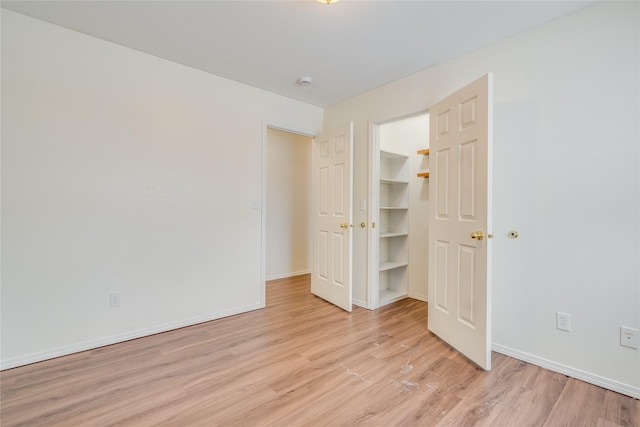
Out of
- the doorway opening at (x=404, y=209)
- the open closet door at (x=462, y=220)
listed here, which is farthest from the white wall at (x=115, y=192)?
the open closet door at (x=462, y=220)

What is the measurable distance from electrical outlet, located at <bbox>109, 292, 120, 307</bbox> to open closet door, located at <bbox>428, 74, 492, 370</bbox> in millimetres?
2679

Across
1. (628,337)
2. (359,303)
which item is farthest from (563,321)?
(359,303)

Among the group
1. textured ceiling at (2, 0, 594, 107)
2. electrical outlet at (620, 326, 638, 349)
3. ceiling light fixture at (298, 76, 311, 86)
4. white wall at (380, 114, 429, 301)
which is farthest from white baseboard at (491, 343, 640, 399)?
ceiling light fixture at (298, 76, 311, 86)

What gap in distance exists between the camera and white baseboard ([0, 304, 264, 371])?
6.47 ft

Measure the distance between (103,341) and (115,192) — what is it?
121 cm

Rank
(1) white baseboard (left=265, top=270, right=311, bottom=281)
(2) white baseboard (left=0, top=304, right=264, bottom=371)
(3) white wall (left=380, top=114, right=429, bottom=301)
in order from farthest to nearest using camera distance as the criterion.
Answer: (1) white baseboard (left=265, top=270, right=311, bottom=281)
(3) white wall (left=380, top=114, right=429, bottom=301)
(2) white baseboard (left=0, top=304, right=264, bottom=371)

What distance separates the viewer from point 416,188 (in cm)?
364

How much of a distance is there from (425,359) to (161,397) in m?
1.78

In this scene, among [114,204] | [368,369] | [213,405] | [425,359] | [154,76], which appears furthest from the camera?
[154,76]

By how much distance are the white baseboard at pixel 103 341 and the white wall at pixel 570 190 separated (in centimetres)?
258

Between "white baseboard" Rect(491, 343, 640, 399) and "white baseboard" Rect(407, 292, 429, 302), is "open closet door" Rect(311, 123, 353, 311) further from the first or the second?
"white baseboard" Rect(491, 343, 640, 399)

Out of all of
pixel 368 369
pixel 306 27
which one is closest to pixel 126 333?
pixel 368 369

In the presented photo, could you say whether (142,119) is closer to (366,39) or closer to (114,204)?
(114,204)

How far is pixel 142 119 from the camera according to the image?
2.45 metres
